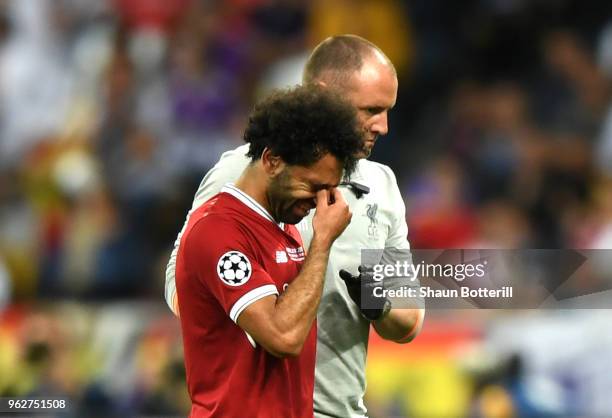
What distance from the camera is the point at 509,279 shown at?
3.74m

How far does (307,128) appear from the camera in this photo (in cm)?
251

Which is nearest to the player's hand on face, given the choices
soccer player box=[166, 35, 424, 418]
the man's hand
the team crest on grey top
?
the man's hand

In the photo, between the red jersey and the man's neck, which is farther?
the man's neck

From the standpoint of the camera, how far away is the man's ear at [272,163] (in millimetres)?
2539

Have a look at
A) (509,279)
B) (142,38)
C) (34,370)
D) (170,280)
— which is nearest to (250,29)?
(142,38)

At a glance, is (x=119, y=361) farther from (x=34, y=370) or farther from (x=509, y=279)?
(x=509, y=279)

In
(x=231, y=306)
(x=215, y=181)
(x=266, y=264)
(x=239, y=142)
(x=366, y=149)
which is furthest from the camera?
(x=239, y=142)

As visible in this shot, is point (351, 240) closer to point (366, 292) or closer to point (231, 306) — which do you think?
point (366, 292)

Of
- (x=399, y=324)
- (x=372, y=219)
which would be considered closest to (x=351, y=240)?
(x=372, y=219)

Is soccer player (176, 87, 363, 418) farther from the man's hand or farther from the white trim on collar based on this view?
the man's hand

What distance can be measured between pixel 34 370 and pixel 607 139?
305 centimetres

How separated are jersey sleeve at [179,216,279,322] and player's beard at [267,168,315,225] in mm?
114

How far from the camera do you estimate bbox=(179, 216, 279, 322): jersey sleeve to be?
2426 mm

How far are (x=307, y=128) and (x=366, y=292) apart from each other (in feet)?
1.85
